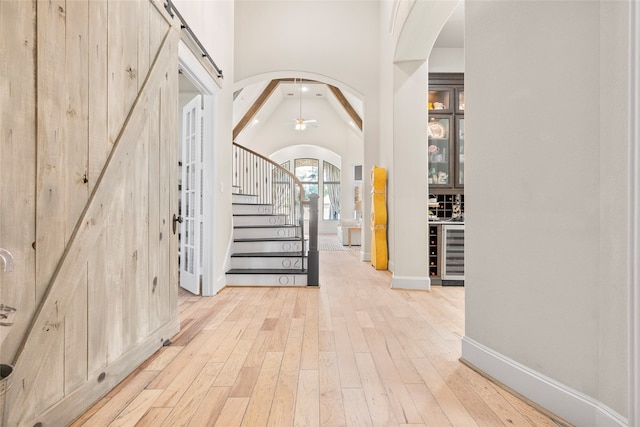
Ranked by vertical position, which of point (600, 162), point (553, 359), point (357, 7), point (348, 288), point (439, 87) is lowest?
point (348, 288)

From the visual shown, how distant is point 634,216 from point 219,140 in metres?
3.80

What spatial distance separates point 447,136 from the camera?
5.04m

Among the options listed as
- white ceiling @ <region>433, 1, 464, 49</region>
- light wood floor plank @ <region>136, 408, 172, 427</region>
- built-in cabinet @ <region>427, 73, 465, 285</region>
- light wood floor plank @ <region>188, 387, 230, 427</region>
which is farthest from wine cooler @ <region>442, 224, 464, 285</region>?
light wood floor plank @ <region>136, 408, 172, 427</region>

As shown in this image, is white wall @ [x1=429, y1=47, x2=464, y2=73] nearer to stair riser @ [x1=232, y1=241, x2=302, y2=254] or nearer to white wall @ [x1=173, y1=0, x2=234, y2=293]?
white wall @ [x1=173, y1=0, x2=234, y2=293]

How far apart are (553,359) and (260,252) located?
3.82 meters

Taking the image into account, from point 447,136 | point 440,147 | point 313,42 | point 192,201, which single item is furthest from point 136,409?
point 313,42

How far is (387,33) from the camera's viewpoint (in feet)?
16.5

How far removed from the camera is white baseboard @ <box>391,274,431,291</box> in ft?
13.9

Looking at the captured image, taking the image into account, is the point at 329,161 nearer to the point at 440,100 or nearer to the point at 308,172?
the point at 308,172

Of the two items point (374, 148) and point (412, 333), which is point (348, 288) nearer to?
point (412, 333)

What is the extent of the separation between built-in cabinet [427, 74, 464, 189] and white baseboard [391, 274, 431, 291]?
1.51 m

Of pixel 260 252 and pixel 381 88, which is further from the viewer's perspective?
pixel 381 88

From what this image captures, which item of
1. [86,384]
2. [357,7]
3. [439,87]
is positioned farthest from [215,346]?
[357,7]

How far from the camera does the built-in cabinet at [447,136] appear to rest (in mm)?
5012
